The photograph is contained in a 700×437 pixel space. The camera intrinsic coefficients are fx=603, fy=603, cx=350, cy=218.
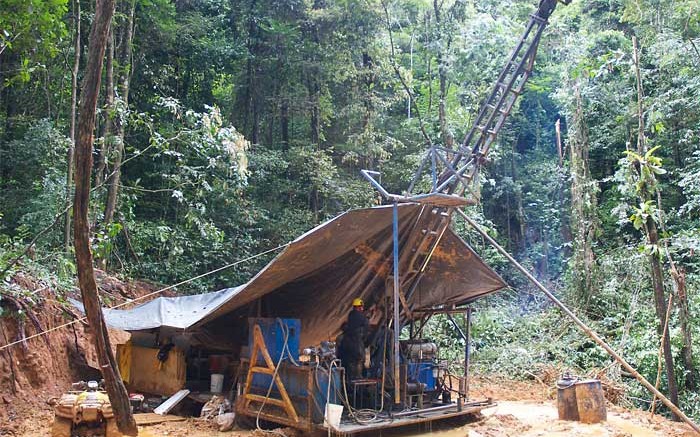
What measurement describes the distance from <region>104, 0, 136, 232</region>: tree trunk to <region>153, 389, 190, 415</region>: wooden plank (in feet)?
13.4

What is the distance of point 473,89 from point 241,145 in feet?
26.4

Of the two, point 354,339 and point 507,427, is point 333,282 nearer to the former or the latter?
point 354,339

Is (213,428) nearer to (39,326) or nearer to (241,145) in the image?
(39,326)

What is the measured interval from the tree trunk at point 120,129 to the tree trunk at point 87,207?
18.2ft

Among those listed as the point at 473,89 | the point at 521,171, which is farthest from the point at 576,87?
the point at 521,171

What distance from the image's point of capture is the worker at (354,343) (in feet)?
26.5

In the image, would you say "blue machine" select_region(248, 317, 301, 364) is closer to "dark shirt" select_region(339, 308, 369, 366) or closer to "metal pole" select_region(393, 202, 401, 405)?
"dark shirt" select_region(339, 308, 369, 366)

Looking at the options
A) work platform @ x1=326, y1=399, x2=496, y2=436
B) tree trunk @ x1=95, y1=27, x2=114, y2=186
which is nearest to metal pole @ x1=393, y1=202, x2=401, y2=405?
work platform @ x1=326, y1=399, x2=496, y2=436

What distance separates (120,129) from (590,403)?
33.6ft

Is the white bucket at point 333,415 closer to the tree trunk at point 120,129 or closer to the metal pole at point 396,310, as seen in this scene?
the metal pole at point 396,310

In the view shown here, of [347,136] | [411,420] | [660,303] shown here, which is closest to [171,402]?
[411,420]

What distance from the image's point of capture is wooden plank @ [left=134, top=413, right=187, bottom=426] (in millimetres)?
7820

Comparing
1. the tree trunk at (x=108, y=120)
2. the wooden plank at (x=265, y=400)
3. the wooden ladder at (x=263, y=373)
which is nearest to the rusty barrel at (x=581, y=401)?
the wooden ladder at (x=263, y=373)

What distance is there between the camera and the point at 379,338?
8.53 metres
